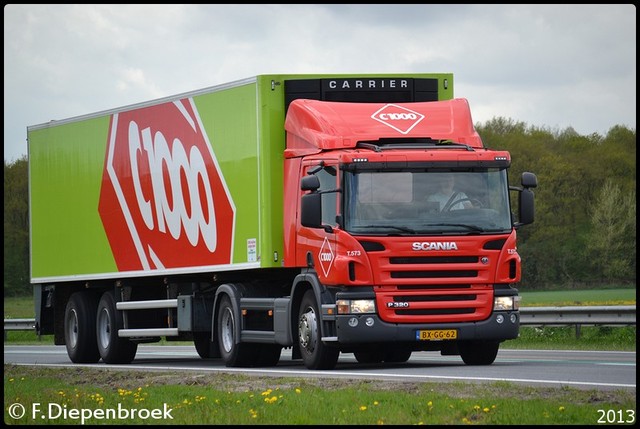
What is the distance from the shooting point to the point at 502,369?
18.4 meters

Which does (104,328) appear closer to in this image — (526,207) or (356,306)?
(356,306)

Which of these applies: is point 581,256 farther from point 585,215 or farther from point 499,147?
point 499,147

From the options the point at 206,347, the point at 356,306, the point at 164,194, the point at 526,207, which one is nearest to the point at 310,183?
the point at 356,306

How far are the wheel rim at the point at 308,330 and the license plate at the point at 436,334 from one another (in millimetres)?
1411

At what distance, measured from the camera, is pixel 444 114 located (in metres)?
20.2

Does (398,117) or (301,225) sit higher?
(398,117)

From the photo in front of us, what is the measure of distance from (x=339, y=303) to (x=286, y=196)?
7.17 ft

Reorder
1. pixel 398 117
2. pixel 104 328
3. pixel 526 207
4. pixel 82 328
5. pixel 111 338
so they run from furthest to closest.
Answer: pixel 82 328 < pixel 104 328 < pixel 111 338 < pixel 398 117 < pixel 526 207

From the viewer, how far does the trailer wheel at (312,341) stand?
63.3 feet

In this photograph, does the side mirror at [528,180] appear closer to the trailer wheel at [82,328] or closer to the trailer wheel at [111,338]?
the trailer wheel at [111,338]

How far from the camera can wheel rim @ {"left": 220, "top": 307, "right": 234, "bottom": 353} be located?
21.5 m

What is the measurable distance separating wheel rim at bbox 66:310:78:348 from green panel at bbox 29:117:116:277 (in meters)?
0.75

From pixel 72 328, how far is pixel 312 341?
8184mm

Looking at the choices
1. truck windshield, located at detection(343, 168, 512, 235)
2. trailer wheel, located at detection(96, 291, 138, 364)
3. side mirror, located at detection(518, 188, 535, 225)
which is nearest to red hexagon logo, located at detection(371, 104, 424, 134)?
truck windshield, located at detection(343, 168, 512, 235)
